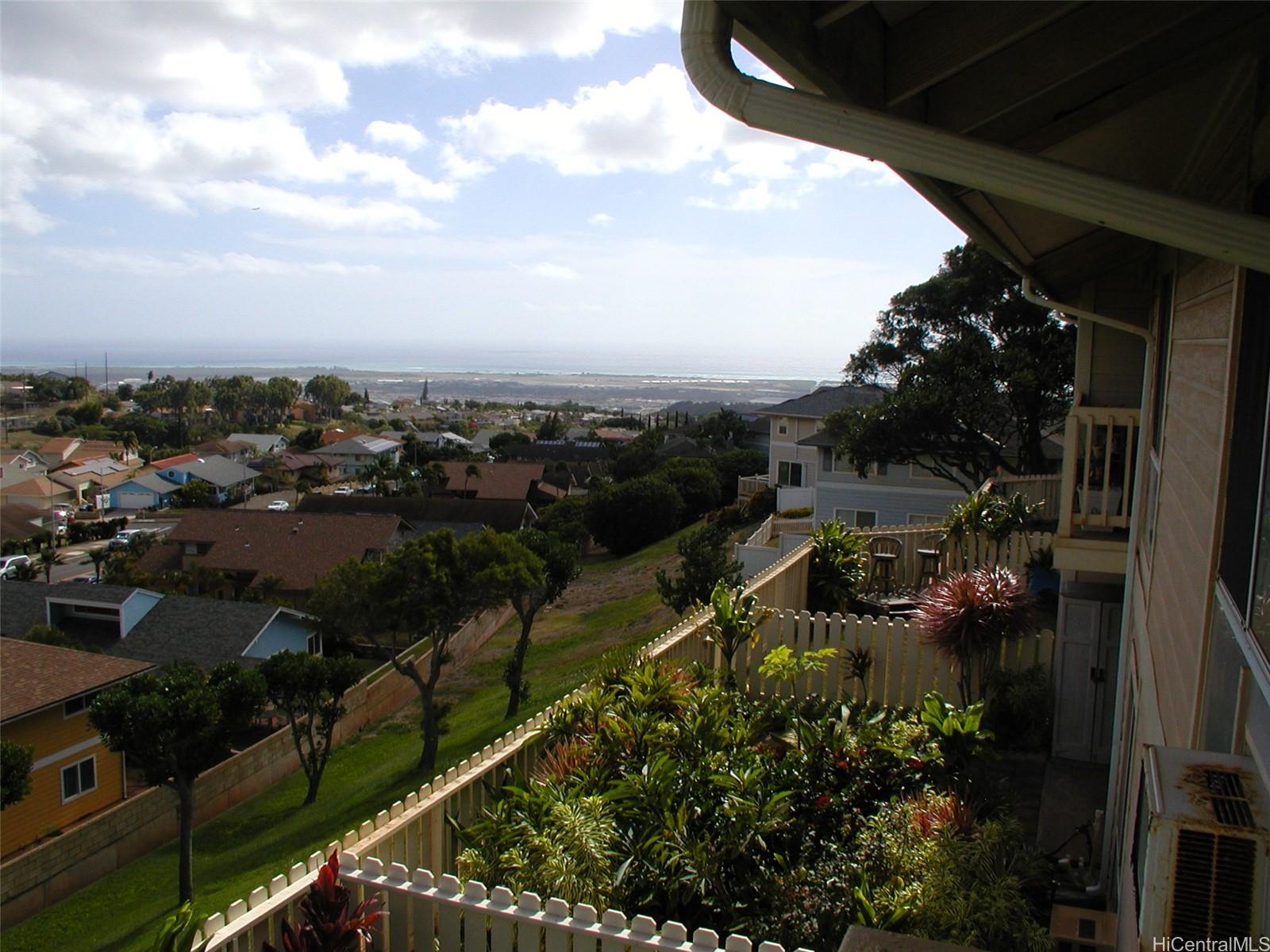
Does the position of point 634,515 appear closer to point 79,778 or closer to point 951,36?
point 79,778

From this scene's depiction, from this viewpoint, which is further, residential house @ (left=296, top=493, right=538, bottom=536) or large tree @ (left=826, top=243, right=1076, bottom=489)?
residential house @ (left=296, top=493, right=538, bottom=536)

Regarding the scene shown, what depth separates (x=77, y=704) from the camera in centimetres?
2144

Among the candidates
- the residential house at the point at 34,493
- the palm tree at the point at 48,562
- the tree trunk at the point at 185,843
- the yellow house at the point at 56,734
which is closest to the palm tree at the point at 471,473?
the palm tree at the point at 48,562

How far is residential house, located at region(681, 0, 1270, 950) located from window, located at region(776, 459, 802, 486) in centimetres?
3223

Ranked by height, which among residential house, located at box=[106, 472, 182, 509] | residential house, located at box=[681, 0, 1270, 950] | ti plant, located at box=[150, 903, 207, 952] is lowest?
residential house, located at box=[106, 472, 182, 509]

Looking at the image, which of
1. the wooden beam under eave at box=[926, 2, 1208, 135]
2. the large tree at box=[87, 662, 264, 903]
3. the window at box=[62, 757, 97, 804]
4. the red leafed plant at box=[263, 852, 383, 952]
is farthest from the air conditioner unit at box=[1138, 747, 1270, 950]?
the window at box=[62, 757, 97, 804]

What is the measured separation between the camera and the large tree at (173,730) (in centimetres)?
1739

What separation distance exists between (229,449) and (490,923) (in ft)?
344

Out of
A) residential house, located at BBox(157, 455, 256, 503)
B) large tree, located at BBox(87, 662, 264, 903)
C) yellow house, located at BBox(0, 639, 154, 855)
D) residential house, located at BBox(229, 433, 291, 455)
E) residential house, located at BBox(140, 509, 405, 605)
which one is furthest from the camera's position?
residential house, located at BBox(229, 433, 291, 455)

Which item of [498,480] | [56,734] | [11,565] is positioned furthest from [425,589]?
[498,480]

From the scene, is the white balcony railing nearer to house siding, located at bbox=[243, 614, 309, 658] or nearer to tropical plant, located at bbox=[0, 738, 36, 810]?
tropical plant, located at bbox=[0, 738, 36, 810]

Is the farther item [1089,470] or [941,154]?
[1089,470]

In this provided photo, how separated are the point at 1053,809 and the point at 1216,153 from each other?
5770 millimetres

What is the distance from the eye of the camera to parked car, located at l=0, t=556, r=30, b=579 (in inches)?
1660
